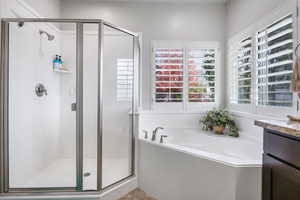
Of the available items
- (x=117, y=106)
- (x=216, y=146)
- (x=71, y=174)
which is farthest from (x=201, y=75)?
(x=71, y=174)

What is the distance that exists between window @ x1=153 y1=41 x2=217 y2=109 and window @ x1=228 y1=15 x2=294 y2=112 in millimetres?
378


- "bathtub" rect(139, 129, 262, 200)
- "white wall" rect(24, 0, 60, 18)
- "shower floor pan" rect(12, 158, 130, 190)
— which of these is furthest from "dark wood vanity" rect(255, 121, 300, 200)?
"white wall" rect(24, 0, 60, 18)

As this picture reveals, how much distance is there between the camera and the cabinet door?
2.88 feet

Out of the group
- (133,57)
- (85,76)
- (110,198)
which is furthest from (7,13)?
(110,198)

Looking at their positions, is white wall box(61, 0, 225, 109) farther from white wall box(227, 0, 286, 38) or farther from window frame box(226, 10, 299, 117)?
window frame box(226, 10, 299, 117)

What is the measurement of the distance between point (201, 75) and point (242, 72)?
635mm

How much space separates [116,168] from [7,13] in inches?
79.4

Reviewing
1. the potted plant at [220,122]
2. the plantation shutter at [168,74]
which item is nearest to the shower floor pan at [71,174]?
the plantation shutter at [168,74]

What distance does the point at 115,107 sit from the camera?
245 centimetres

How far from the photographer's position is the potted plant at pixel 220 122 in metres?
2.57

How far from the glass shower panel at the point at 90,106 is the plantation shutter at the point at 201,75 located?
1.58 meters

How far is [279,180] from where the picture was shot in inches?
38.8

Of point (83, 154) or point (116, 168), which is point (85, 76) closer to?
point (83, 154)

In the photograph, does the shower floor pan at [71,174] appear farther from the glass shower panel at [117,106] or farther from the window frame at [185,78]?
the window frame at [185,78]
